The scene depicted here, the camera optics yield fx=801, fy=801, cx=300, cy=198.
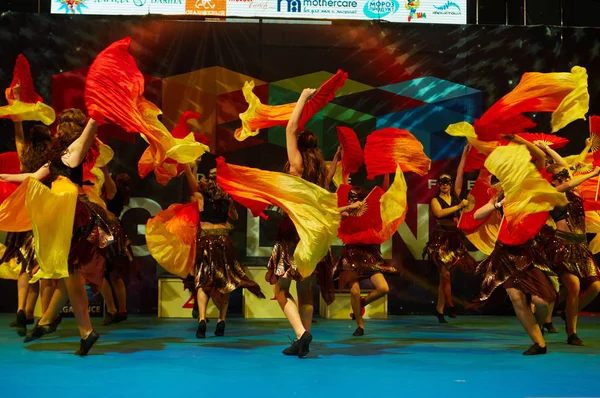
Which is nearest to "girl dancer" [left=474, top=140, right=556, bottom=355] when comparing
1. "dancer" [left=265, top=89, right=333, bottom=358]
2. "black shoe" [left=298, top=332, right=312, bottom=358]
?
"dancer" [left=265, top=89, right=333, bottom=358]

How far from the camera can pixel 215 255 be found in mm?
7555

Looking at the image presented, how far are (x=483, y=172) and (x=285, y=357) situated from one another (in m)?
3.31

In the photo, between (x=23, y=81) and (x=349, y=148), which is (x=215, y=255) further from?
(x=23, y=81)

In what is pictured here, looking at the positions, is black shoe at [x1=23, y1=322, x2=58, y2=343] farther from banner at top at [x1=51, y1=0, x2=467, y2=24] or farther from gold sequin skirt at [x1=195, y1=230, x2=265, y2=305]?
banner at top at [x1=51, y1=0, x2=467, y2=24]

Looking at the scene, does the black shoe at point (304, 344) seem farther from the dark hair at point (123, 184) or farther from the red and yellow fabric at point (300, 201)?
the dark hair at point (123, 184)

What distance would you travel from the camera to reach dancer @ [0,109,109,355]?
5.59 m

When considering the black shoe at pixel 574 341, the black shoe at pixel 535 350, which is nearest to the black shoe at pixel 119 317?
the black shoe at pixel 535 350

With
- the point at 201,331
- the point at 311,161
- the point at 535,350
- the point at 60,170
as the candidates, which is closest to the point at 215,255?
the point at 201,331

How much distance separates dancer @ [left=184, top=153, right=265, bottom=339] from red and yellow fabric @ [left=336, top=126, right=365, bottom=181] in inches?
46.5

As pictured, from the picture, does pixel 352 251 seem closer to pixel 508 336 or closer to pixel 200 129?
pixel 508 336

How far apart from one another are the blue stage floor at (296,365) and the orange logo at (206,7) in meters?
3.97

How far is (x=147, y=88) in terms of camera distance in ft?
32.9

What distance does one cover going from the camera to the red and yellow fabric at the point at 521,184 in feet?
18.7

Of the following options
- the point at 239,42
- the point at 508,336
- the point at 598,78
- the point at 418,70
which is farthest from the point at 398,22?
the point at 508,336
